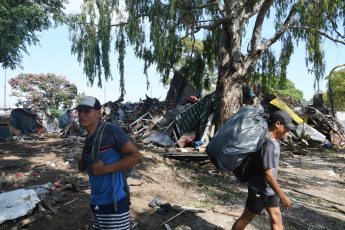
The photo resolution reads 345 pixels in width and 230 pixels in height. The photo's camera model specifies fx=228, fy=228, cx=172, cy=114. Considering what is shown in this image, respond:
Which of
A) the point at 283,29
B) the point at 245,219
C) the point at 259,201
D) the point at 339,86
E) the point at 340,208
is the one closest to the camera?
the point at 259,201

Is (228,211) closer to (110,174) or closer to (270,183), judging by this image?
(270,183)

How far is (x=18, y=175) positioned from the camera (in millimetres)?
4949

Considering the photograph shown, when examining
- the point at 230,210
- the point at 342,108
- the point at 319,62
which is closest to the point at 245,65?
the point at 319,62

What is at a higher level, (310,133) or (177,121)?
(177,121)

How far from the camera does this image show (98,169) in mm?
1697

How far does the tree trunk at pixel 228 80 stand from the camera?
805 centimetres

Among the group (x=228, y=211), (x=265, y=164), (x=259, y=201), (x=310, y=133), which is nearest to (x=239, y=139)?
(x=265, y=164)

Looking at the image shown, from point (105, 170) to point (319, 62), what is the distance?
415 inches

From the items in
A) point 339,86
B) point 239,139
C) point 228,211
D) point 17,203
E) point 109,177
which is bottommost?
point 228,211

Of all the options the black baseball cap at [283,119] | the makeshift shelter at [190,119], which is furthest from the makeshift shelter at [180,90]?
the black baseball cap at [283,119]

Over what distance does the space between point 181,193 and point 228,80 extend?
481cm

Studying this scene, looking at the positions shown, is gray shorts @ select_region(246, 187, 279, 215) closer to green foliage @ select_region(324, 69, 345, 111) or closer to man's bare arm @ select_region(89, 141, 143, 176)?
man's bare arm @ select_region(89, 141, 143, 176)

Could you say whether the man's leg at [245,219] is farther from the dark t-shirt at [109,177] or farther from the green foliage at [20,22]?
the green foliage at [20,22]

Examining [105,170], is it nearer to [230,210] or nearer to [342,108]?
[230,210]
